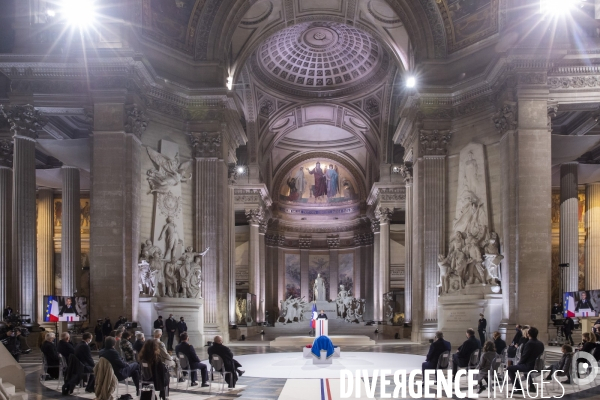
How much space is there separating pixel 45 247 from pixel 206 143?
11717mm

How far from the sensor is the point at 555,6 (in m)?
18.7

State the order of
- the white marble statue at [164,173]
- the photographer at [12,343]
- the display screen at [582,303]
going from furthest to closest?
the white marble statue at [164,173]
the display screen at [582,303]
the photographer at [12,343]

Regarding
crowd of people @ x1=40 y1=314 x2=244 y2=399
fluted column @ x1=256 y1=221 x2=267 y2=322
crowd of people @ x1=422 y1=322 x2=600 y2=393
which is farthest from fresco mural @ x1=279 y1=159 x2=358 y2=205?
crowd of people @ x1=422 y1=322 x2=600 y2=393

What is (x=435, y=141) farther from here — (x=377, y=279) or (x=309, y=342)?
(x=377, y=279)

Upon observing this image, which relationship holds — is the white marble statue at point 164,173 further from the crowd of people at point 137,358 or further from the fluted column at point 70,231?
the crowd of people at point 137,358

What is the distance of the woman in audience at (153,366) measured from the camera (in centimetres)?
947

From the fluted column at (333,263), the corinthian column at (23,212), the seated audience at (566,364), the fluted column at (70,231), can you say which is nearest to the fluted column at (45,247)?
the fluted column at (70,231)

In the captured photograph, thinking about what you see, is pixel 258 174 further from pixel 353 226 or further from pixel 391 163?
pixel 353 226

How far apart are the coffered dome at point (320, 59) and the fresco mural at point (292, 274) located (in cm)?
1399

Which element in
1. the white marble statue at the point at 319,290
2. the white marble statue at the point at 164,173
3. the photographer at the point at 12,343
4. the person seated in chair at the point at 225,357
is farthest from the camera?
the white marble statue at the point at 319,290

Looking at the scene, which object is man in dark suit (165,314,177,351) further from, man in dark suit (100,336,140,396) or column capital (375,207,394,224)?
column capital (375,207,394,224)

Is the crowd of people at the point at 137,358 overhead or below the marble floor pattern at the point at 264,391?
overhead

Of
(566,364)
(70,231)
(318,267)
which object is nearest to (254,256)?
(318,267)

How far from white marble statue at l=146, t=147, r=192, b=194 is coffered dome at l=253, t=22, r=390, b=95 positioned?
513 inches
